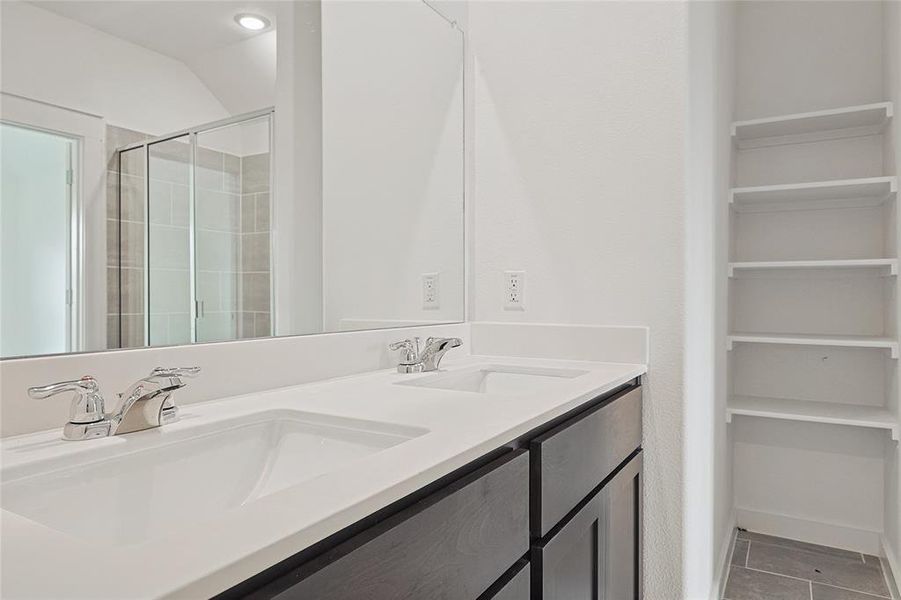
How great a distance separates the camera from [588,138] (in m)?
1.70

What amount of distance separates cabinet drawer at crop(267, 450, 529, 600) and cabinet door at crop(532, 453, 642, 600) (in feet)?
0.38

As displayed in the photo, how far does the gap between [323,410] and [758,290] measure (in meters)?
2.45

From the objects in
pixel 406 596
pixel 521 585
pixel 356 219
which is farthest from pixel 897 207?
pixel 406 596

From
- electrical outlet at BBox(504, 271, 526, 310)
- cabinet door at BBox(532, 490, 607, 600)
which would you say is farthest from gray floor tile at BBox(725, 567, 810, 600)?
electrical outlet at BBox(504, 271, 526, 310)

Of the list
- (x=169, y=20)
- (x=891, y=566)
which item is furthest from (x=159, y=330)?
(x=891, y=566)

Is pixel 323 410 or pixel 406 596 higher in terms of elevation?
pixel 323 410

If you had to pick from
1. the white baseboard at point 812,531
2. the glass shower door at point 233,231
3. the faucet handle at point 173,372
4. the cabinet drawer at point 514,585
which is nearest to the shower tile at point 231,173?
the glass shower door at point 233,231

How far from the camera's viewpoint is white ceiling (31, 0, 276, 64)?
908mm

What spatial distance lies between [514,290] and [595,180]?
15.7 inches

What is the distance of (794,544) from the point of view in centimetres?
261

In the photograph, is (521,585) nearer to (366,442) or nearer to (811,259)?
(366,442)

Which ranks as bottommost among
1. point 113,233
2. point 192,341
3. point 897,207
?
point 192,341

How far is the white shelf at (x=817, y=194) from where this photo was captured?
233 centimetres

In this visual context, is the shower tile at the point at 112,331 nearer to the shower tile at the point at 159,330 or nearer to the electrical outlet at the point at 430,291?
the shower tile at the point at 159,330
